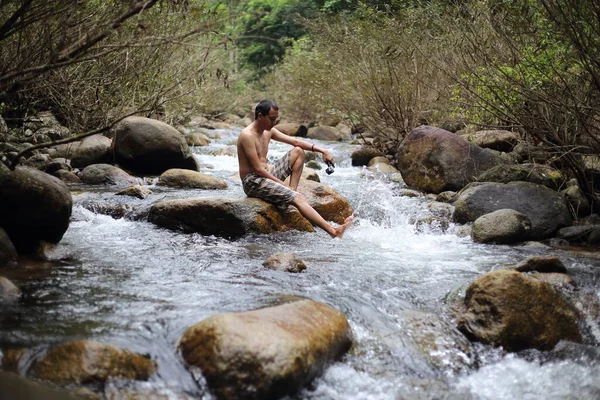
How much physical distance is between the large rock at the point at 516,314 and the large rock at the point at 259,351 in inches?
48.7

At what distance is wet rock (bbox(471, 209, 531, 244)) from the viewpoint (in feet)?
25.2

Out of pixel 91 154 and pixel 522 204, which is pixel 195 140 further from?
pixel 522 204

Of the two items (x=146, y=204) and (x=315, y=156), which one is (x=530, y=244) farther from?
(x=315, y=156)

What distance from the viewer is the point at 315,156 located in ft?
50.7

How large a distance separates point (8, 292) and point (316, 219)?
380cm

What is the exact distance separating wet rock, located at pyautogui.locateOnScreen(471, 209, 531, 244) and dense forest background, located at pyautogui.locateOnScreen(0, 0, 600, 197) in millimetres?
902

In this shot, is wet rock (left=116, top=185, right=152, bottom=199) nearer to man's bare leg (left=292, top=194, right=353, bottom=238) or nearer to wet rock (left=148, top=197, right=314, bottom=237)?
wet rock (left=148, top=197, right=314, bottom=237)

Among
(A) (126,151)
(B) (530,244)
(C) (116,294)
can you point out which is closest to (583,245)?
(B) (530,244)

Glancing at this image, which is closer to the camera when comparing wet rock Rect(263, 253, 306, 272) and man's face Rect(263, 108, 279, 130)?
wet rock Rect(263, 253, 306, 272)

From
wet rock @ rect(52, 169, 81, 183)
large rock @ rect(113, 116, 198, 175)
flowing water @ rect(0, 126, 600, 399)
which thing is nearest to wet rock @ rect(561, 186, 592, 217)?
flowing water @ rect(0, 126, 600, 399)

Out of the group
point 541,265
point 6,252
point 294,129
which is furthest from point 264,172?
point 294,129

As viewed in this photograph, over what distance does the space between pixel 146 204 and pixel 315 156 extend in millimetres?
7450

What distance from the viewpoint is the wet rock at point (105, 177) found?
34.8ft

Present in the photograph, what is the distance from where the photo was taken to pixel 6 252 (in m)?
5.67
